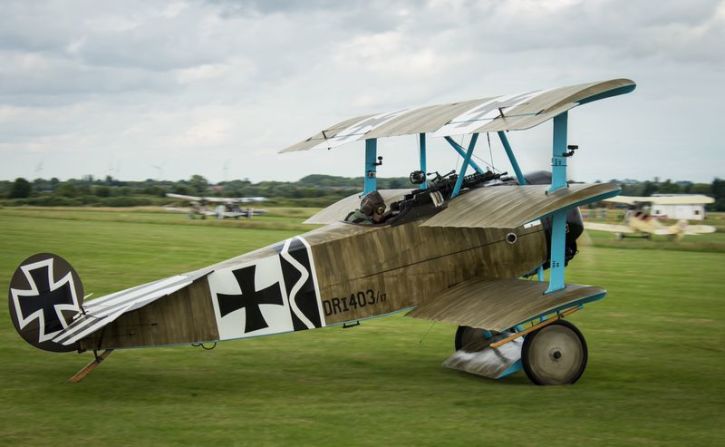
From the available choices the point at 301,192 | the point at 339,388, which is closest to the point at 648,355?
the point at 339,388

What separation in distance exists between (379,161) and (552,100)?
11.6ft

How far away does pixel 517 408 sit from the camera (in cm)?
721

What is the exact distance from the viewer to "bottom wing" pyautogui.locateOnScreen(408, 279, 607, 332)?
7680 millimetres

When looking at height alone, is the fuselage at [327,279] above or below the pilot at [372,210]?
below

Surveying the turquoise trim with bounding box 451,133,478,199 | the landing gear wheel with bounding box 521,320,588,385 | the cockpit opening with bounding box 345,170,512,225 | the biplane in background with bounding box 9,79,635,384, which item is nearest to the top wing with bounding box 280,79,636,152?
the biplane in background with bounding box 9,79,635,384

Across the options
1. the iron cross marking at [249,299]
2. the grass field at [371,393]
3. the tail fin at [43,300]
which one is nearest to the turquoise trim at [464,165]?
the grass field at [371,393]

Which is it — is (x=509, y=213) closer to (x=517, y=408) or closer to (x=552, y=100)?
(x=552, y=100)

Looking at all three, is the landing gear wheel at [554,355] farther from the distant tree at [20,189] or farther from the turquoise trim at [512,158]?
the distant tree at [20,189]

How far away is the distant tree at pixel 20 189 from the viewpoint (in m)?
75.2

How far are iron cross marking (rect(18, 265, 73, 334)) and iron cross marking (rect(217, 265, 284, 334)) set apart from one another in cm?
149

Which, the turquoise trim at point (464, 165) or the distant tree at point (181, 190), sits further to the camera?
the distant tree at point (181, 190)

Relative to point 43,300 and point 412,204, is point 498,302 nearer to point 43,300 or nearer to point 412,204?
point 412,204

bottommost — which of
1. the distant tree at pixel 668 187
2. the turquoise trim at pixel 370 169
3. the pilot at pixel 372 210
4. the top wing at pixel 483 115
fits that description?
the distant tree at pixel 668 187

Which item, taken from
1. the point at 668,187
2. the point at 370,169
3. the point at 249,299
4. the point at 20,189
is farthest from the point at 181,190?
the point at 249,299
